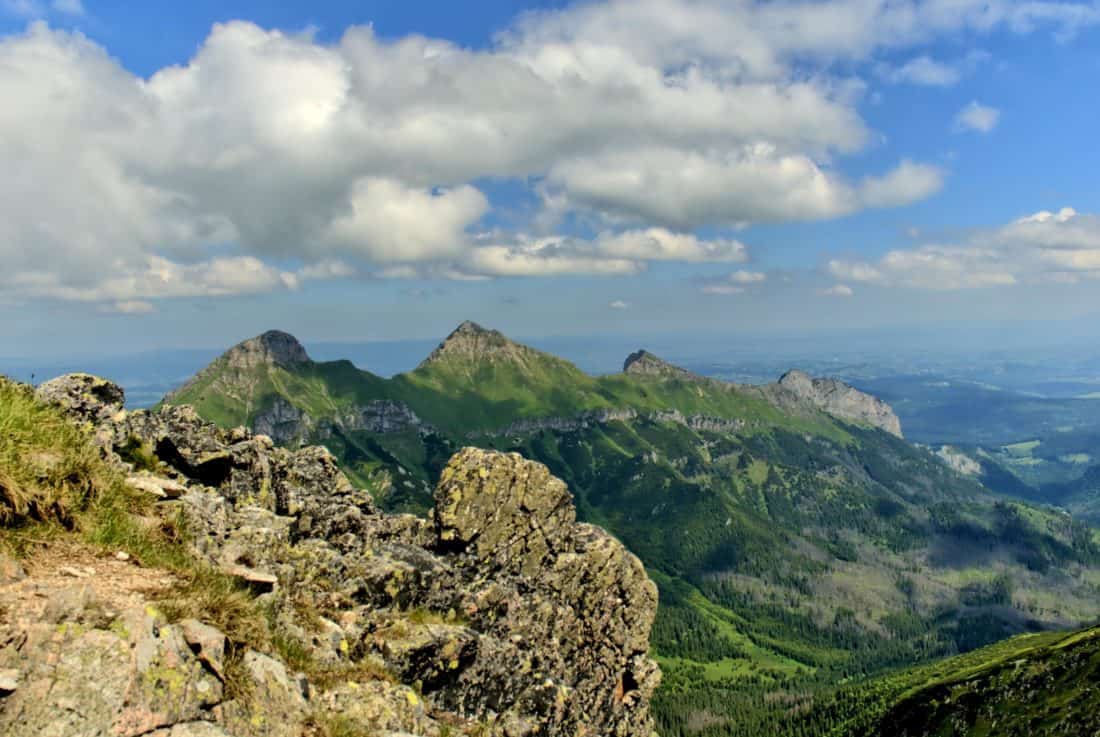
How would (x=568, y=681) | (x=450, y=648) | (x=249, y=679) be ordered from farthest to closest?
(x=568, y=681), (x=450, y=648), (x=249, y=679)

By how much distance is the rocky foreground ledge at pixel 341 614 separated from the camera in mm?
10562

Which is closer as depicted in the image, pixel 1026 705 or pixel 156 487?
pixel 156 487

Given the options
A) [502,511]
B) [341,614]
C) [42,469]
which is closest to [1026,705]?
[502,511]

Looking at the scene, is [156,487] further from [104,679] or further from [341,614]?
[104,679]

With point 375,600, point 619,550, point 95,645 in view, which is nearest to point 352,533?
point 375,600

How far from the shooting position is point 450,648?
24109 millimetres

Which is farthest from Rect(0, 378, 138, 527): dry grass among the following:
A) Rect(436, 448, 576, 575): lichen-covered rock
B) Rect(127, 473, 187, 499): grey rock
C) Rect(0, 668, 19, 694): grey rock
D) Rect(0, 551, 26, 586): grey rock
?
Rect(436, 448, 576, 575): lichen-covered rock

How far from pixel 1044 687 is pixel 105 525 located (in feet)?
773

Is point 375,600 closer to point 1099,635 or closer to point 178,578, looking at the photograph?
point 178,578

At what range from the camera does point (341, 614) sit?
2286 centimetres

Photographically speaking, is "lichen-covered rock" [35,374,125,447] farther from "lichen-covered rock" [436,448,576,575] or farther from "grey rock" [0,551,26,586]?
"lichen-covered rock" [436,448,576,575]

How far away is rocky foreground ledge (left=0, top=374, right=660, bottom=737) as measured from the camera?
1056 centimetres

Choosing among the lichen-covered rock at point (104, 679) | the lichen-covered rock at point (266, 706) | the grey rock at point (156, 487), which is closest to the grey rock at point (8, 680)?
the lichen-covered rock at point (104, 679)

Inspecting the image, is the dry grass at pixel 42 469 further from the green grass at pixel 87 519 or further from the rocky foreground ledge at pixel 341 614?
the rocky foreground ledge at pixel 341 614
